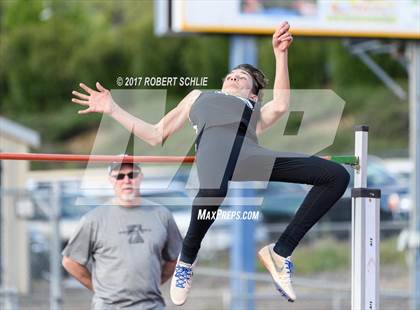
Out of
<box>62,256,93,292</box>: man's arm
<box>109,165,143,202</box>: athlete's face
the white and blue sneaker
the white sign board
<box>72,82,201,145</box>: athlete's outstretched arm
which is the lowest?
the white and blue sneaker

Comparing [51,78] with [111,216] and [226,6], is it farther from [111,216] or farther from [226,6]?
[111,216]

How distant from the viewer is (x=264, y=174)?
6.46 metres

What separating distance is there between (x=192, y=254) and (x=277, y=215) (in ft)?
44.7

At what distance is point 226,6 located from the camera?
12703mm

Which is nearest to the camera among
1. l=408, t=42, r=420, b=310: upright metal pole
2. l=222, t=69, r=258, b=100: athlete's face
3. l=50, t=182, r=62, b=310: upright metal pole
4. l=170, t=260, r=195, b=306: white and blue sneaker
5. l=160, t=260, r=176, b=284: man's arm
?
l=170, t=260, r=195, b=306: white and blue sneaker

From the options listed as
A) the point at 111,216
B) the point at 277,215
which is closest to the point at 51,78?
the point at 277,215

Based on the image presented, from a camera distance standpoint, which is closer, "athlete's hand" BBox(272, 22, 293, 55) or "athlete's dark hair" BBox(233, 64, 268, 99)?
"athlete's hand" BBox(272, 22, 293, 55)

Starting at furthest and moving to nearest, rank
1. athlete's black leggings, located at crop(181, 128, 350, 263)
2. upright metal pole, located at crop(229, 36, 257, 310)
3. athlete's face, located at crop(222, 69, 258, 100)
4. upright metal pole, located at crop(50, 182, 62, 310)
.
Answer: upright metal pole, located at crop(229, 36, 257, 310) < upright metal pole, located at crop(50, 182, 62, 310) < athlete's face, located at crop(222, 69, 258, 100) < athlete's black leggings, located at crop(181, 128, 350, 263)

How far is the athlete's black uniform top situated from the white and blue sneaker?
Result: 49 millimetres

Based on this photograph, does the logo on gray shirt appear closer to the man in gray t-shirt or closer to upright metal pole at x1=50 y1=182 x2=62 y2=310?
the man in gray t-shirt

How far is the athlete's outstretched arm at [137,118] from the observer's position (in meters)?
6.43

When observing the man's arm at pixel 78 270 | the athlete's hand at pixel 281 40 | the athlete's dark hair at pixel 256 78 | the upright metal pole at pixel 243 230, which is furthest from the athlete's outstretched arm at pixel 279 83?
the upright metal pole at pixel 243 230

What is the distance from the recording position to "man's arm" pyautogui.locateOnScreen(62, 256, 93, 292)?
7.37 metres

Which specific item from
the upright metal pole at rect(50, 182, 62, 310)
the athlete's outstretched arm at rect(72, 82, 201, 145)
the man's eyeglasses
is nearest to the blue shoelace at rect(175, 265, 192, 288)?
the athlete's outstretched arm at rect(72, 82, 201, 145)
